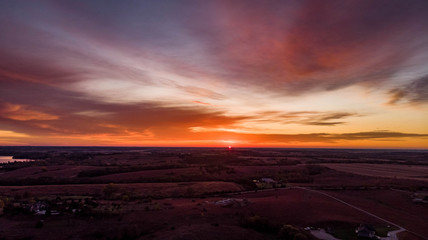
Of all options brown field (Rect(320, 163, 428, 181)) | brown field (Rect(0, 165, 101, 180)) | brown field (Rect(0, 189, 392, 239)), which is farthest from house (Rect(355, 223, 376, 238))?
brown field (Rect(0, 165, 101, 180))

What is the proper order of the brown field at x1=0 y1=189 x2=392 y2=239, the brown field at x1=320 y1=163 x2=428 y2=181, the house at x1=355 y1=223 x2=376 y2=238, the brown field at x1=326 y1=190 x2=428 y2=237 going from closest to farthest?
the house at x1=355 y1=223 x2=376 y2=238, the brown field at x1=0 y1=189 x2=392 y2=239, the brown field at x1=326 y1=190 x2=428 y2=237, the brown field at x1=320 y1=163 x2=428 y2=181

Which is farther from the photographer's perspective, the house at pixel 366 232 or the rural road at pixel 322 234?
the rural road at pixel 322 234

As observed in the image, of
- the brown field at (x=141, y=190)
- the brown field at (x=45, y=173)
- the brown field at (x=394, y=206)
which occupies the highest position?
the brown field at (x=45, y=173)

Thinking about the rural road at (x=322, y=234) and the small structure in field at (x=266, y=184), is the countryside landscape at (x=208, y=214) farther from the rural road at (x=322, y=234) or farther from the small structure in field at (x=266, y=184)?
the small structure in field at (x=266, y=184)

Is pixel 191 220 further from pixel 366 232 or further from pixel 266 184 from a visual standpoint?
pixel 266 184

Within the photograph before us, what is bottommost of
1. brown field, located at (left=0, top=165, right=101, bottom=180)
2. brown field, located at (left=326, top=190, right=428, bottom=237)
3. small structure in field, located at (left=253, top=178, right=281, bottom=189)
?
brown field, located at (left=326, top=190, right=428, bottom=237)

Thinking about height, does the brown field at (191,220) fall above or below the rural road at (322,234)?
above

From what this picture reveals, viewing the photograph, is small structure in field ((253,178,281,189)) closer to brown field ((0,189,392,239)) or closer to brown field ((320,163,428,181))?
brown field ((0,189,392,239))

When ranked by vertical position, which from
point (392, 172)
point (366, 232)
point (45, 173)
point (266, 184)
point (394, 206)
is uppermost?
point (45, 173)

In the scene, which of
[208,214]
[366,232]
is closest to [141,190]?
[208,214]

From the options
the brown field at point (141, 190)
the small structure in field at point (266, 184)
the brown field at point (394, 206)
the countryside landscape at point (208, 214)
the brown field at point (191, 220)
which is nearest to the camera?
the brown field at point (191, 220)

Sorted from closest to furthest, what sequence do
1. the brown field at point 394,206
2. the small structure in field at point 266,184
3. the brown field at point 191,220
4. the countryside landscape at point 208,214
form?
the brown field at point 191,220, the countryside landscape at point 208,214, the brown field at point 394,206, the small structure in field at point 266,184

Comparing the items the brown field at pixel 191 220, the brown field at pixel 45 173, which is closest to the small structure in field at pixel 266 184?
the brown field at pixel 191 220
